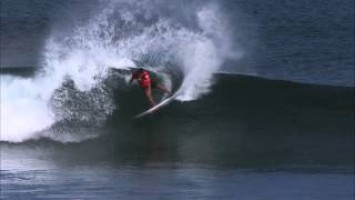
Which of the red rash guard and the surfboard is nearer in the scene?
the red rash guard

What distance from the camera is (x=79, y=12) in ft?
96.5

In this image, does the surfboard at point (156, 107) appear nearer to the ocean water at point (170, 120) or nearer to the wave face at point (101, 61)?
the ocean water at point (170, 120)

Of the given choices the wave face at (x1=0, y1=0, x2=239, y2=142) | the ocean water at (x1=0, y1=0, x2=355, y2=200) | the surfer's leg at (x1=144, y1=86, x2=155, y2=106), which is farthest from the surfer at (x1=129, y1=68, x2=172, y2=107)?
the wave face at (x1=0, y1=0, x2=239, y2=142)

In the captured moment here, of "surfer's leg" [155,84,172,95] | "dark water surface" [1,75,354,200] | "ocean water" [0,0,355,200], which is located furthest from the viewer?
"surfer's leg" [155,84,172,95]

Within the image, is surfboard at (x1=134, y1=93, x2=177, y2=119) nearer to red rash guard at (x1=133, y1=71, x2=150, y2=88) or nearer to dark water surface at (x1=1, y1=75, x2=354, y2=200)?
dark water surface at (x1=1, y1=75, x2=354, y2=200)

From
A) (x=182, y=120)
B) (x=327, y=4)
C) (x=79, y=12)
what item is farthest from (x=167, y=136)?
(x=327, y=4)

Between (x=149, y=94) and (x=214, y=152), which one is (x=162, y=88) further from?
(x=214, y=152)

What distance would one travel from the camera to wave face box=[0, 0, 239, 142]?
17.2 meters

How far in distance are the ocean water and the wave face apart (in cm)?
3

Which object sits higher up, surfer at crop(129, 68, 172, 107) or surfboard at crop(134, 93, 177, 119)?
surfer at crop(129, 68, 172, 107)

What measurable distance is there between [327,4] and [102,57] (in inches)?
754

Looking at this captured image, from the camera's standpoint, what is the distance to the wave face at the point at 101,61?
17.2m

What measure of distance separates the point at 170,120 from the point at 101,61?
2.04 metres

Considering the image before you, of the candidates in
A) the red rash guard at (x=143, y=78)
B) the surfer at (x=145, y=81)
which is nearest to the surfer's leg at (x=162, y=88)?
the surfer at (x=145, y=81)
